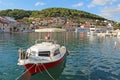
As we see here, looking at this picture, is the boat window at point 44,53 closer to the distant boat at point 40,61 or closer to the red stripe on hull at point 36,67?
the distant boat at point 40,61

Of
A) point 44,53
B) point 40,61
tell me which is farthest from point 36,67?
point 44,53

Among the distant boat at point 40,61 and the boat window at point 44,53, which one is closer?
the distant boat at point 40,61

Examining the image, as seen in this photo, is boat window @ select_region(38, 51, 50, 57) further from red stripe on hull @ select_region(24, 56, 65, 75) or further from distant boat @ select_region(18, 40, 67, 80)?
red stripe on hull @ select_region(24, 56, 65, 75)

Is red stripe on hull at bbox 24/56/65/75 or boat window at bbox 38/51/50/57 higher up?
boat window at bbox 38/51/50/57

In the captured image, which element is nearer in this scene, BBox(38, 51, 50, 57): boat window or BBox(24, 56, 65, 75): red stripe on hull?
BBox(24, 56, 65, 75): red stripe on hull

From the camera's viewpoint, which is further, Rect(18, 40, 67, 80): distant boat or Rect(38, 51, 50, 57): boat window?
Rect(38, 51, 50, 57): boat window

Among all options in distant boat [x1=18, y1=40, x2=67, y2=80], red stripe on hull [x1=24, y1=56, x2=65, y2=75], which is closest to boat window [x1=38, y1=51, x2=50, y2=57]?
distant boat [x1=18, y1=40, x2=67, y2=80]

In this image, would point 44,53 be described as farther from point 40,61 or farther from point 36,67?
point 36,67

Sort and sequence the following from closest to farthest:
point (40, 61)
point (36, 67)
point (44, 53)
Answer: point (36, 67), point (40, 61), point (44, 53)

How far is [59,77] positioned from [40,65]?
2571 millimetres

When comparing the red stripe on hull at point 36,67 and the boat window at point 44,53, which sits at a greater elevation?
the boat window at point 44,53

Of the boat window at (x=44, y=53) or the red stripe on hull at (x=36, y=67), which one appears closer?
the red stripe on hull at (x=36, y=67)

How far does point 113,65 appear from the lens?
34.3 meters

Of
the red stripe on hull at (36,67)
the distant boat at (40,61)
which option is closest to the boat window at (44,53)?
the distant boat at (40,61)
